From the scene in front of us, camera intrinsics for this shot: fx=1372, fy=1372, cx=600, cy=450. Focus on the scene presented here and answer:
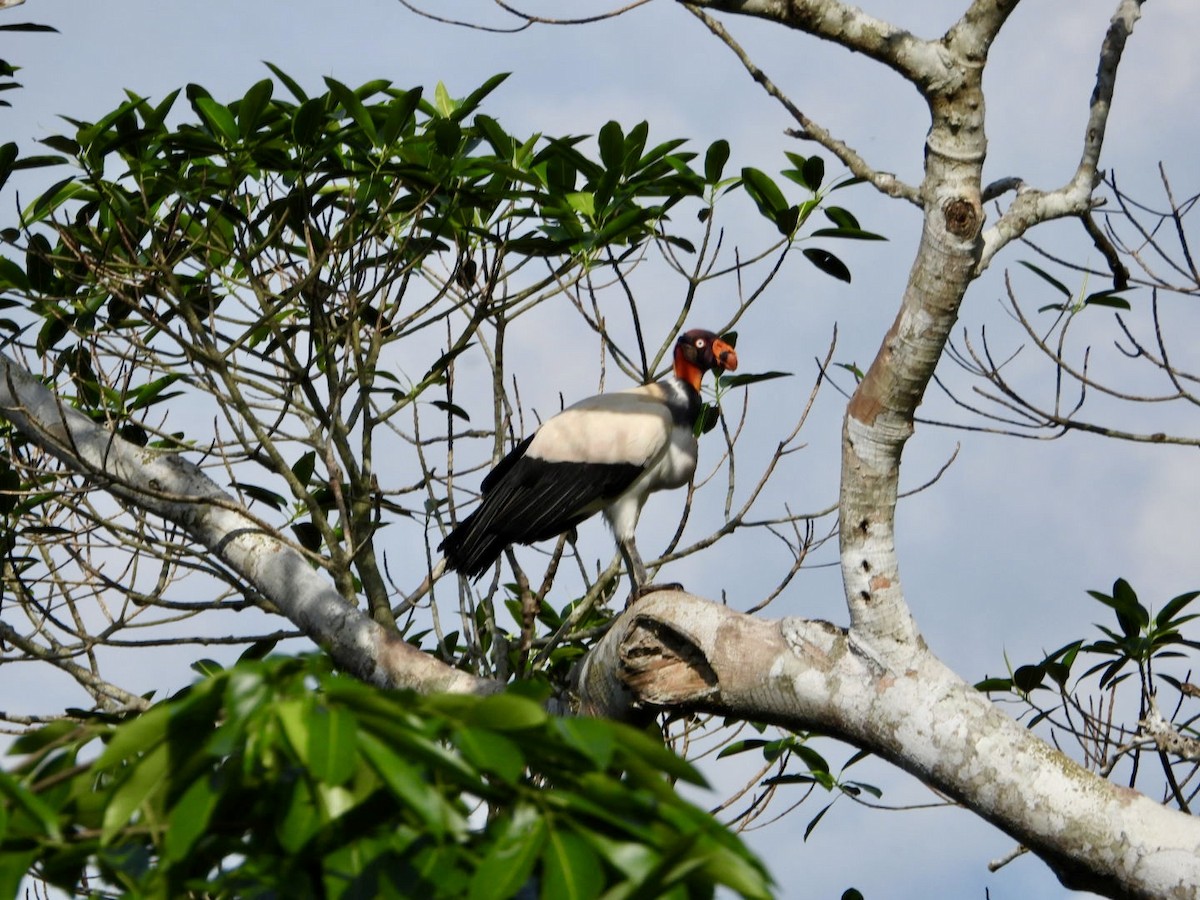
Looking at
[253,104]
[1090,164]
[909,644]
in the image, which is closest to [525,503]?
[253,104]

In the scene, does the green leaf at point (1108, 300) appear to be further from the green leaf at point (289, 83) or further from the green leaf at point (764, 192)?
the green leaf at point (289, 83)

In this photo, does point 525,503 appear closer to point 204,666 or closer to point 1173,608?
point 204,666

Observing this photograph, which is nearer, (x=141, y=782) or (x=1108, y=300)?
(x=141, y=782)

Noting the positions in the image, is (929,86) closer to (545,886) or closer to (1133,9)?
(1133,9)

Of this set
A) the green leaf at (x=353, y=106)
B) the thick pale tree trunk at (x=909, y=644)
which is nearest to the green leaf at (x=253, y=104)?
the green leaf at (x=353, y=106)

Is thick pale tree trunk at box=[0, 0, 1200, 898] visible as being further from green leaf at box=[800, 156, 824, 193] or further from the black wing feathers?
the black wing feathers

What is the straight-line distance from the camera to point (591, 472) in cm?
517

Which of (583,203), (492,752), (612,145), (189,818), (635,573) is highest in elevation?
(612,145)

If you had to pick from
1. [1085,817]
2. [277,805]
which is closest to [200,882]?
[277,805]

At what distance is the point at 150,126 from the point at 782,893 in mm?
3508

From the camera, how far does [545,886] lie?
1352 millimetres

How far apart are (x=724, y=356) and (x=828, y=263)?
103 cm

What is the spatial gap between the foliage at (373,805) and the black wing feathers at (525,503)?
3.38m

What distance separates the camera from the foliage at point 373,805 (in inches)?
53.4
